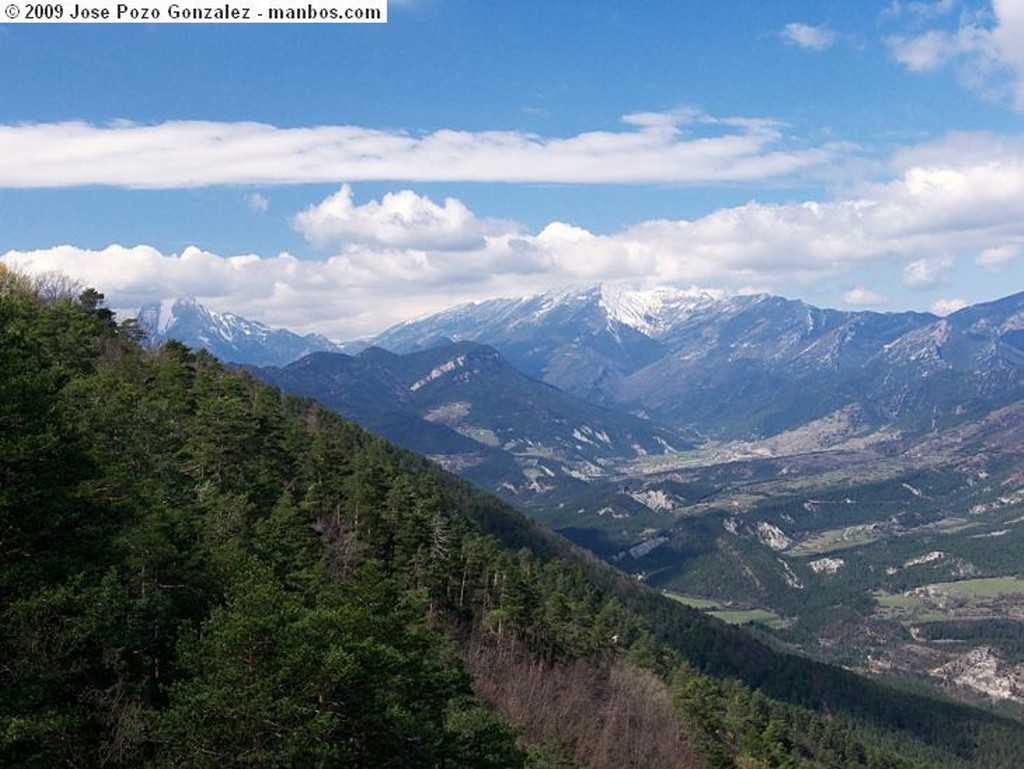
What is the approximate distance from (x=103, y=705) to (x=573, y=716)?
53.6 metres

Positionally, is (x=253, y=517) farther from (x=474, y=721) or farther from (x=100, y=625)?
(x=100, y=625)

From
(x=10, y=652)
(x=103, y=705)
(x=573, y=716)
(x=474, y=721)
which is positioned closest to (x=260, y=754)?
(x=103, y=705)

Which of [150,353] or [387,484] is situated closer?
[387,484]

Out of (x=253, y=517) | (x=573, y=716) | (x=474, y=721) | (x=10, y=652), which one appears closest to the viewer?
(x=10, y=652)

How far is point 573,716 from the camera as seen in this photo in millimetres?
74625

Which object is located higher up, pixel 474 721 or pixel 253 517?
pixel 253 517

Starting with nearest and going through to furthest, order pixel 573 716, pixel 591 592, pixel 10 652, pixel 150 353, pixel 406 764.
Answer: pixel 10 652 < pixel 406 764 < pixel 573 716 < pixel 150 353 < pixel 591 592

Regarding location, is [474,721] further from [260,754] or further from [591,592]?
[591,592]

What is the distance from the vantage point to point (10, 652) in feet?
84.8

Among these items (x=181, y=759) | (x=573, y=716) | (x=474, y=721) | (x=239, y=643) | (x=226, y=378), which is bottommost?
Answer: (x=573, y=716)

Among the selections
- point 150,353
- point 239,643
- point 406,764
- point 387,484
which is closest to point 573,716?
point 387,484

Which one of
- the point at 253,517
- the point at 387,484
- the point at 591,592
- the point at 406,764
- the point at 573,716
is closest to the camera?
the point at 406,764

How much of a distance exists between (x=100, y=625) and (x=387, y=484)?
52.3m

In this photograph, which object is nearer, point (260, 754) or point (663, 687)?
point (260, 754)
